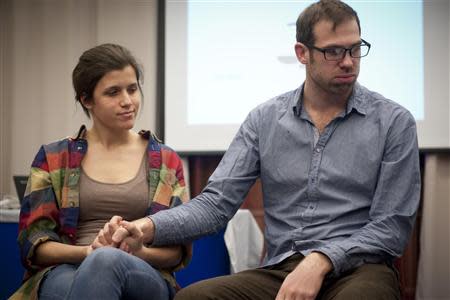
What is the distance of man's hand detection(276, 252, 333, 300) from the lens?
4.22 ft

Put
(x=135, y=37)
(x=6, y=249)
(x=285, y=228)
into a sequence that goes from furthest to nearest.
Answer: (x=135, y=37) < (x=6, y=249) < (x=285, y=228)

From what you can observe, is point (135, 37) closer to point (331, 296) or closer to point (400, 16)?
point (400, 16)

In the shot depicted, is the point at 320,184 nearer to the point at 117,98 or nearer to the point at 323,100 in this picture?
the point at 323,100

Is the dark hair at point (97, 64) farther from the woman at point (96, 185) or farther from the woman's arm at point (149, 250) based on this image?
the woman's arm at point (149, 250)

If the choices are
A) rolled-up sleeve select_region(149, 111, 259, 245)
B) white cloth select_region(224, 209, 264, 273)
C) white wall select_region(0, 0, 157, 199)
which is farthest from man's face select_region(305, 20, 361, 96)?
white wall select_region(0, 0, 157, 199)

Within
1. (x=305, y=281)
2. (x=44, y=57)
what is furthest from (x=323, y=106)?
(x=44, y=57)

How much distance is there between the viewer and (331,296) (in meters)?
1.32

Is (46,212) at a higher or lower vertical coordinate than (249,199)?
higher

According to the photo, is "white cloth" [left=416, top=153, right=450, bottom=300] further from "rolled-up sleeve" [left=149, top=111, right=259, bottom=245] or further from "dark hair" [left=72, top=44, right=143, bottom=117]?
"dark hair" [left=72, top=44, right=143, bottom=117]

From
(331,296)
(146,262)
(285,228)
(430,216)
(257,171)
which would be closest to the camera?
(331,296)

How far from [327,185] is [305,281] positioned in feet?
1.02

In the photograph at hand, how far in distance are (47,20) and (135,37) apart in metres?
0.55

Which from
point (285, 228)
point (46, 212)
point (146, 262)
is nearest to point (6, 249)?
point (46, 212)

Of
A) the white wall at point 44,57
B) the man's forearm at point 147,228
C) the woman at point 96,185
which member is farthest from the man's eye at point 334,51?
the white wall at point 44,57
